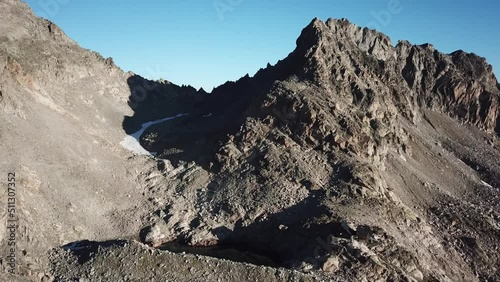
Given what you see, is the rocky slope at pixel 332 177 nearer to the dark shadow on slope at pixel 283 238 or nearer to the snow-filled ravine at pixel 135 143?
the dark shadow on slope at pixel 283 238

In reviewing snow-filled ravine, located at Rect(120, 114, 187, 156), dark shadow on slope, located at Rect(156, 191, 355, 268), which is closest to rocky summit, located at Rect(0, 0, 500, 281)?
dark shadow on slope, located at Rect(156, 191, 355, 268)

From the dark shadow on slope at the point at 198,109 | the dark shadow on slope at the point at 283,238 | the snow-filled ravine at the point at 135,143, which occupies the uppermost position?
the dark shadow on slope at the point at 198,109

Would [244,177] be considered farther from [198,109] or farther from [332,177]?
[198,109]

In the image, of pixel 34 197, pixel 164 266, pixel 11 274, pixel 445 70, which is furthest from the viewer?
pixel 445 70

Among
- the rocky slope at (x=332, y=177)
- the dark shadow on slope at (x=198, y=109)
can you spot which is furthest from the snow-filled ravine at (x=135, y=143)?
the rocky slope at (x=332, y=177)

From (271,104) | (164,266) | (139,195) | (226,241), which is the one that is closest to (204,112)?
(271,104)

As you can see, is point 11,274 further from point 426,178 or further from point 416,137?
point 416,137

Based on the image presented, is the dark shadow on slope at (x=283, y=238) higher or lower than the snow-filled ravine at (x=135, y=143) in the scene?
lower

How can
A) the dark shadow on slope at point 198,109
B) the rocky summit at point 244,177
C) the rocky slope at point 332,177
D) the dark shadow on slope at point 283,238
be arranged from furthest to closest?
1. the dark shadow on slope at point 198,109
2. the rocky slope at point 332,177
3. the dark shadow on slope at point 283,238
4. the rocky summit at point 244,177
